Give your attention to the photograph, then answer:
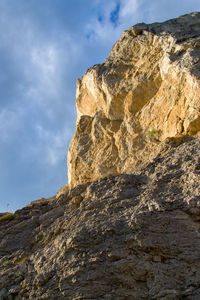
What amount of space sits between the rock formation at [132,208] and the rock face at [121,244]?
20 mm

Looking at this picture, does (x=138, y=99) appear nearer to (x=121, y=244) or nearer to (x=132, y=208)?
(x=132, y=208)

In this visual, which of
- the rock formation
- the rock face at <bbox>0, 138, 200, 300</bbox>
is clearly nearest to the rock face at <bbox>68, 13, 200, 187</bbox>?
the rock formation

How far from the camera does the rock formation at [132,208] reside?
19.5ft

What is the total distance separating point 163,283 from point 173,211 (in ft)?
5.24

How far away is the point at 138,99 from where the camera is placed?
1338cm

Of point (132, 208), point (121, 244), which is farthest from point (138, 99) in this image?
point (121, 244)

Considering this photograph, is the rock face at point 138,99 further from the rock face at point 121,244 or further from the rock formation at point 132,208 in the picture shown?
the rock face at point 121,244

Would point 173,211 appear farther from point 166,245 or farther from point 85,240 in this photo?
point 85,240

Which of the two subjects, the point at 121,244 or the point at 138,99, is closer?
the point at 121,244

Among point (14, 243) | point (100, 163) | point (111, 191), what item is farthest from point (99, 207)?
point (100, 163)

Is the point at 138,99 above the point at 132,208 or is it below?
above

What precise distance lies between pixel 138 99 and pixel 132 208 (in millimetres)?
7057

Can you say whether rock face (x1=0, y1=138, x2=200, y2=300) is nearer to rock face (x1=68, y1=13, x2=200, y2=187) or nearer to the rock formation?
the rock formation

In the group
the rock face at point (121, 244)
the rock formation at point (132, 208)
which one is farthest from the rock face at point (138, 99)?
the rock face at point (121, 244)
